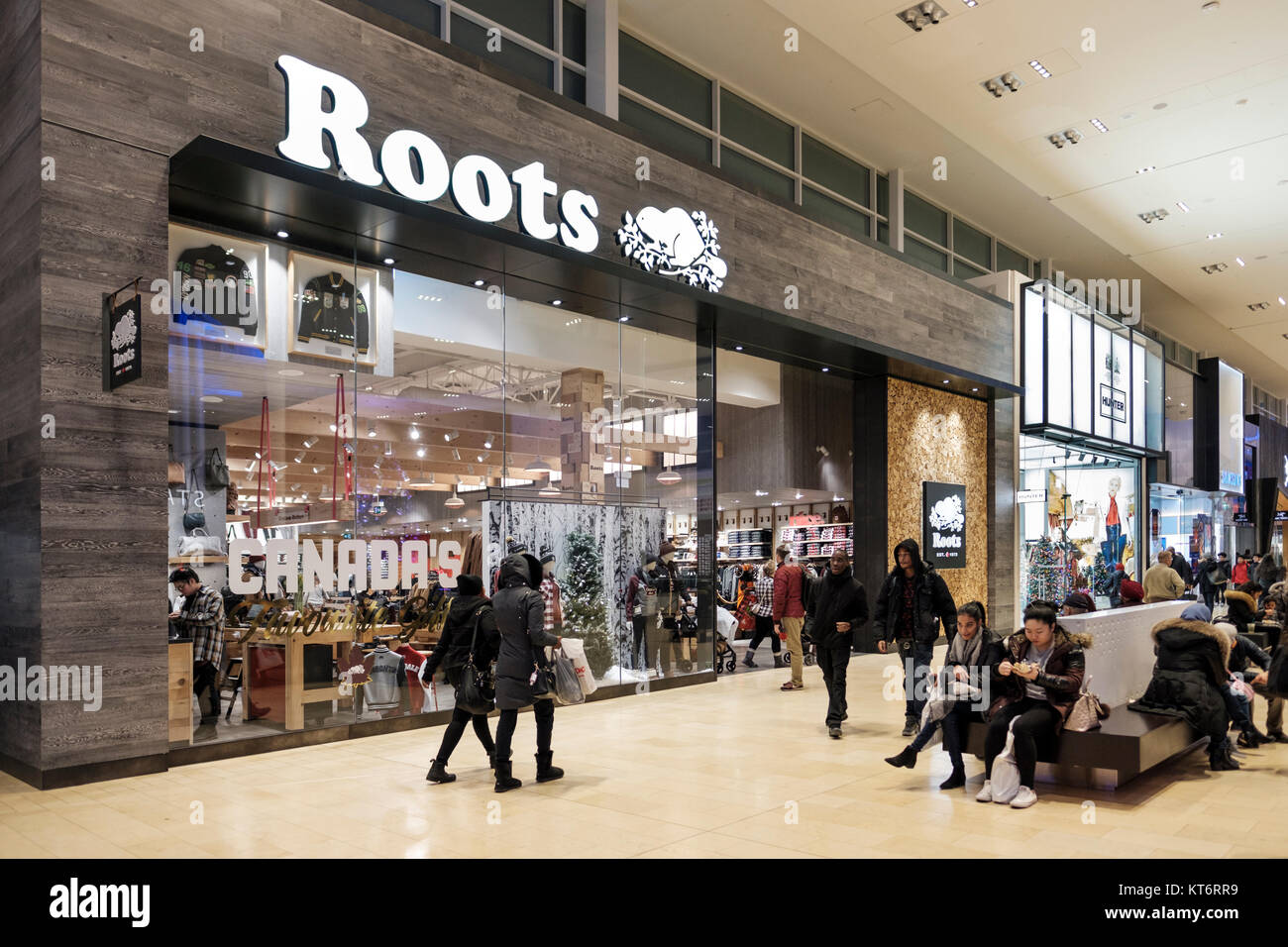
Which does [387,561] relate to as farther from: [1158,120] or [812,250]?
[1158,120]

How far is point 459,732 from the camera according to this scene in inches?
235

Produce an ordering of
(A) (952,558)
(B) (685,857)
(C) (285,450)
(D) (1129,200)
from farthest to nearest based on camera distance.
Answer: (D) (1129,200) < (A) (952,558) < (C) (285,450) < (B) (685,857)

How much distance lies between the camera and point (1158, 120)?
13508mm

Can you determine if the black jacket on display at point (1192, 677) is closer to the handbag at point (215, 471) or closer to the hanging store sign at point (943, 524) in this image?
the handbag at point (215, 471)

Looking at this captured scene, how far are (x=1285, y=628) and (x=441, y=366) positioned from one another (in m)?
6.41

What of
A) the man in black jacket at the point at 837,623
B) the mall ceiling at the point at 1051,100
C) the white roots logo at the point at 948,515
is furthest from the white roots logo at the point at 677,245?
the white roots logo at the point at 948,515

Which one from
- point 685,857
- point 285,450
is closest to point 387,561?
point 285,450

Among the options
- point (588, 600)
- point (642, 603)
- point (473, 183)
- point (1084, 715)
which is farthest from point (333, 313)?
point (1084, 715)

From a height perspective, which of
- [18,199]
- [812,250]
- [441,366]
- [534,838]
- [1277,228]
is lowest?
[534,838]

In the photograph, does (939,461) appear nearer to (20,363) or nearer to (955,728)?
(955,728)

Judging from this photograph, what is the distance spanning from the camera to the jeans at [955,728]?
5848 mm

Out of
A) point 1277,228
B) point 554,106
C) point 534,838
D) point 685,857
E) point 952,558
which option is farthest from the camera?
point 1277,228

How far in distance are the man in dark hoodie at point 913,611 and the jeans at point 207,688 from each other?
481 cm
